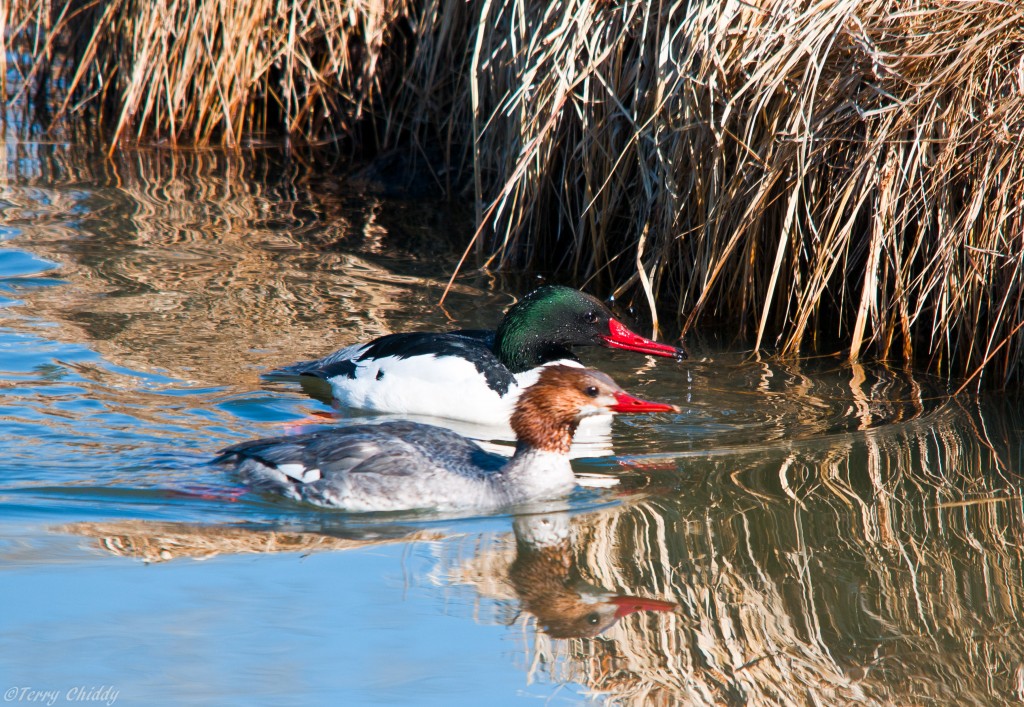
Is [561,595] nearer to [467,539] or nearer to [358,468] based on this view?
[467,539]

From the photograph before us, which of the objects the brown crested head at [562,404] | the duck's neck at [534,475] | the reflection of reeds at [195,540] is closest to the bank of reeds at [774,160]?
the brown crested head at [562,404]

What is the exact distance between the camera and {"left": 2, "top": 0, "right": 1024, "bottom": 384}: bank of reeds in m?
6.09

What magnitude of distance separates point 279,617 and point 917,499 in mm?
2943

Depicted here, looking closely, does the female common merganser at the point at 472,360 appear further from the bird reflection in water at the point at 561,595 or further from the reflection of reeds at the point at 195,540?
the reflection of reeds at the point at 195,540

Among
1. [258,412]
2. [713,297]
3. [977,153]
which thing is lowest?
[258,412]

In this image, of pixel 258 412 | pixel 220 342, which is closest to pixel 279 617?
pixel 258 412

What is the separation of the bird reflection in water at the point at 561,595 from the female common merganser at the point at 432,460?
1.36 ft

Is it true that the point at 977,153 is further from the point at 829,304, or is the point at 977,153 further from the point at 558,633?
the point at 558,633

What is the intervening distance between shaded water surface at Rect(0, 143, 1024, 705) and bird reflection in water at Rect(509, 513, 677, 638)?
12mm

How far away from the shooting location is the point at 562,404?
210 inches

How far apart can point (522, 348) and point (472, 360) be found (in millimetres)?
485

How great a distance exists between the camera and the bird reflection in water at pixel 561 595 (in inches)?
161

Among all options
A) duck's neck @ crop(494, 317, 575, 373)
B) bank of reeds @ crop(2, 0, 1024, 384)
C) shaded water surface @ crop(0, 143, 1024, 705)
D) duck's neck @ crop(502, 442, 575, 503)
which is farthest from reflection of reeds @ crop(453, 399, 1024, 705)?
duck's neck @ crop(494, 317, 575, 373)

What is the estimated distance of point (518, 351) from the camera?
6812 mm
